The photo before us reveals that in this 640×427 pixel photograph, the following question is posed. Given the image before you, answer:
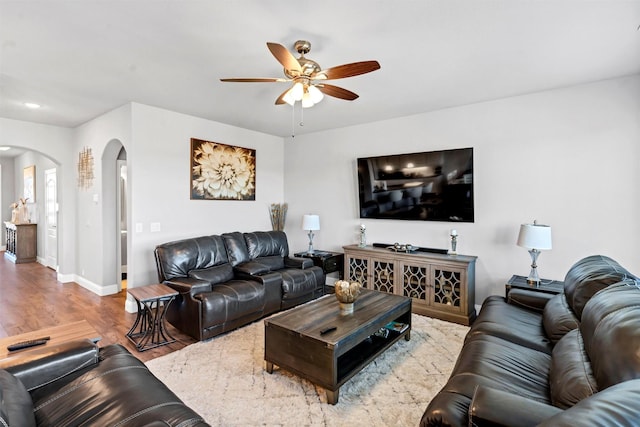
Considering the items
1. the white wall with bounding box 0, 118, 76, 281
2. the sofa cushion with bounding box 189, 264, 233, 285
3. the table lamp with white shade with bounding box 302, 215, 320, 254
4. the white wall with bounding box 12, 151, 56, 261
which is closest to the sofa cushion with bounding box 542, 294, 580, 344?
the sofa cushion with bounding box 189, 264, 233, 285

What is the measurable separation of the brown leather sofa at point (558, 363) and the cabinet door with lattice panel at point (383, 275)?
168 cm

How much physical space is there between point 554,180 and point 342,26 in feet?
9.83

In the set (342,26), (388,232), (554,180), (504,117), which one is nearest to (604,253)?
(554,180)

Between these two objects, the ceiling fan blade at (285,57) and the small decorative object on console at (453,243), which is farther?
the small decorative object on console at (453,243)

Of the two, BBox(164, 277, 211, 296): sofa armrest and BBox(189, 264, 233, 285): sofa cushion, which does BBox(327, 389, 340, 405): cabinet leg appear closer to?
BBox(164, 277, 211, 296): sofa armrest

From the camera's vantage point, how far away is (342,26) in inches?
91.7

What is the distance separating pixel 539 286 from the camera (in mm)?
3238

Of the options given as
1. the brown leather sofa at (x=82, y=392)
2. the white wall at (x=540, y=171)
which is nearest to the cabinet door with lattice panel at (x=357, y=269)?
the white wall at (x=540, y=171)

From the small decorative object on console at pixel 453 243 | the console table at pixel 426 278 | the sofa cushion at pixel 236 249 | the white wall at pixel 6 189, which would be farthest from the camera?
the white wall at pixel 6 189

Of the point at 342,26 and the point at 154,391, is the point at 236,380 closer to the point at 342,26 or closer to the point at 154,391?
the point at 154,391

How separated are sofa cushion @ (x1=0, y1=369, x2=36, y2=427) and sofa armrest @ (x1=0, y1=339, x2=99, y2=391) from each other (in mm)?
225

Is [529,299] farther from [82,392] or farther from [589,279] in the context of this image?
[82,392]

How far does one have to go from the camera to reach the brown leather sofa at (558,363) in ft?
3.20

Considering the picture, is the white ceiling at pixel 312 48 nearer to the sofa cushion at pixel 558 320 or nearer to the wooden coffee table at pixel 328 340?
the sofa cushion at pixel 558 320
